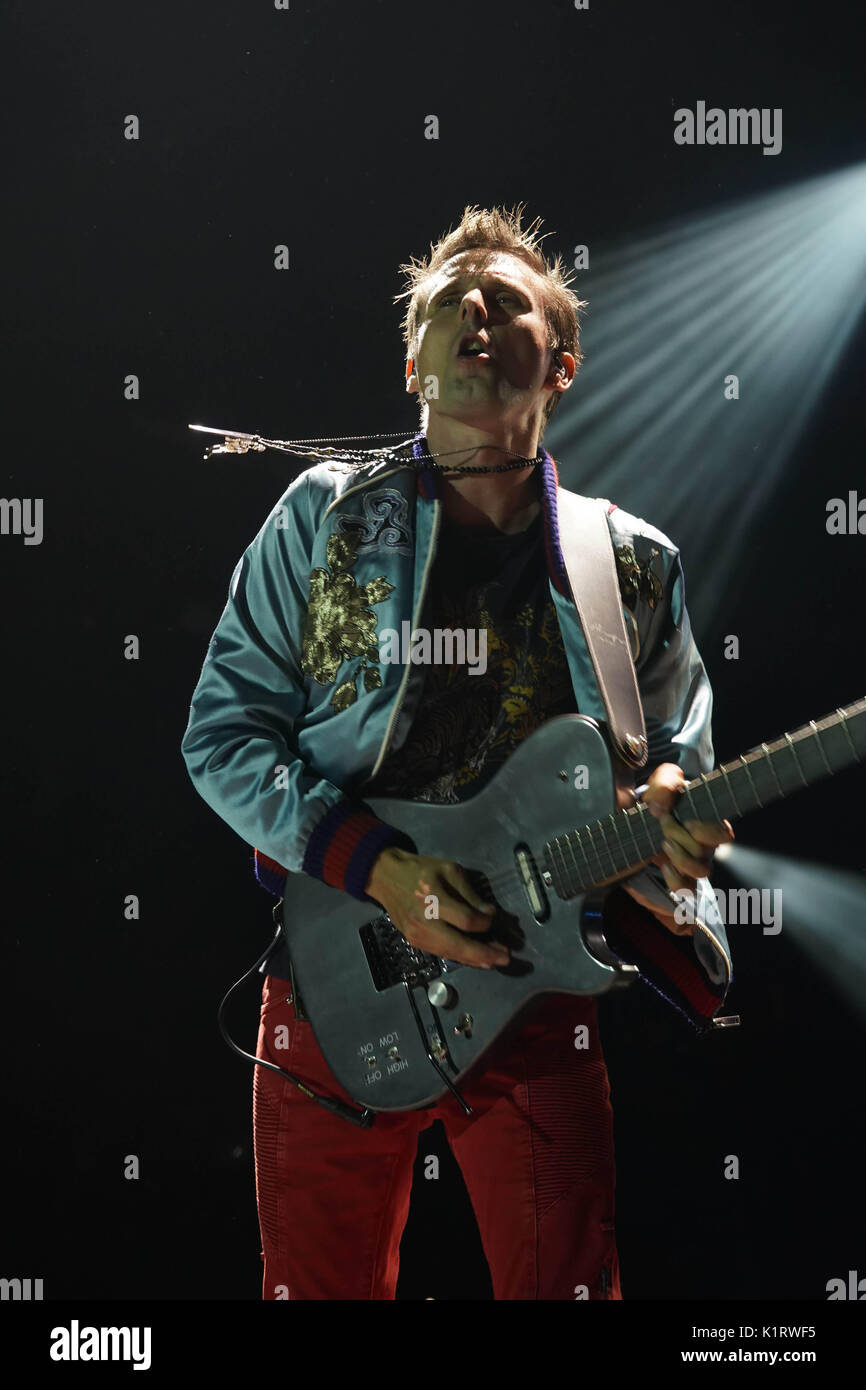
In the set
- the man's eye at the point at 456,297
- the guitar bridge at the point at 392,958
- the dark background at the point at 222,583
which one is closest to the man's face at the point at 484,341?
the man's eye at the point at 456,297

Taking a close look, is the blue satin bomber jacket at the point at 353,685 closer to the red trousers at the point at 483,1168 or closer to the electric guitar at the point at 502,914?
the electric guitar at the point at 502,914

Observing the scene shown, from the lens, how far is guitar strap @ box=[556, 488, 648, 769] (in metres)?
1.89

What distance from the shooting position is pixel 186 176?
2.59m

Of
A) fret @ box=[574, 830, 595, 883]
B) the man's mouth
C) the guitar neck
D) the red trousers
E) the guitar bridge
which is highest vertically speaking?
the man's mouth

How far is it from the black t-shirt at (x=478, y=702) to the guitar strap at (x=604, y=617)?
3.1 inches

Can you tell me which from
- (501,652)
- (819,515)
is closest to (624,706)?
(501,652)

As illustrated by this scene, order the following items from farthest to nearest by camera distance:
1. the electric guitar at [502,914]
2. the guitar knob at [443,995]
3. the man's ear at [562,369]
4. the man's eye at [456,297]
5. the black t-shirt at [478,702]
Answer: the man's ear at [562,369] < the man's eye at [456,297] < the black t-shirt at [478,702] < the guitar knob at [443,995] < the electric guitar at [502,914]

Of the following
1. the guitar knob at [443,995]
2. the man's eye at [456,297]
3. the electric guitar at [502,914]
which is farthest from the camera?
the man's eye at [456,297]

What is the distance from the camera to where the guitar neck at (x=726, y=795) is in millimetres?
1594

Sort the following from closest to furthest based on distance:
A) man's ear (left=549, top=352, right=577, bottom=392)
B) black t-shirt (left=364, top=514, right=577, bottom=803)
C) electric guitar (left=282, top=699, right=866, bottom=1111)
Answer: electric guitar (left=282, top=699, right=866, bottom=1111), black t-shirt (left=364, top=514, right=577, bottom=803), man's ear (left=549, top=352, right=577, bottom=392)

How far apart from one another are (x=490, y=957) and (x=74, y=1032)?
3.94 feet

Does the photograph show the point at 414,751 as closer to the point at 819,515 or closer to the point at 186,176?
the point at 819,515

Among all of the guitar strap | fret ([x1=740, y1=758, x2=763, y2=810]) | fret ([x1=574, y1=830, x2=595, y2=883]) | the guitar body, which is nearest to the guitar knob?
the guitar body

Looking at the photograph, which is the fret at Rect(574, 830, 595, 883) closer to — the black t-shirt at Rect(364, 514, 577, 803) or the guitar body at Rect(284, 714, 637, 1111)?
the guitar body at Rect(284, 714, 637, 1111)
